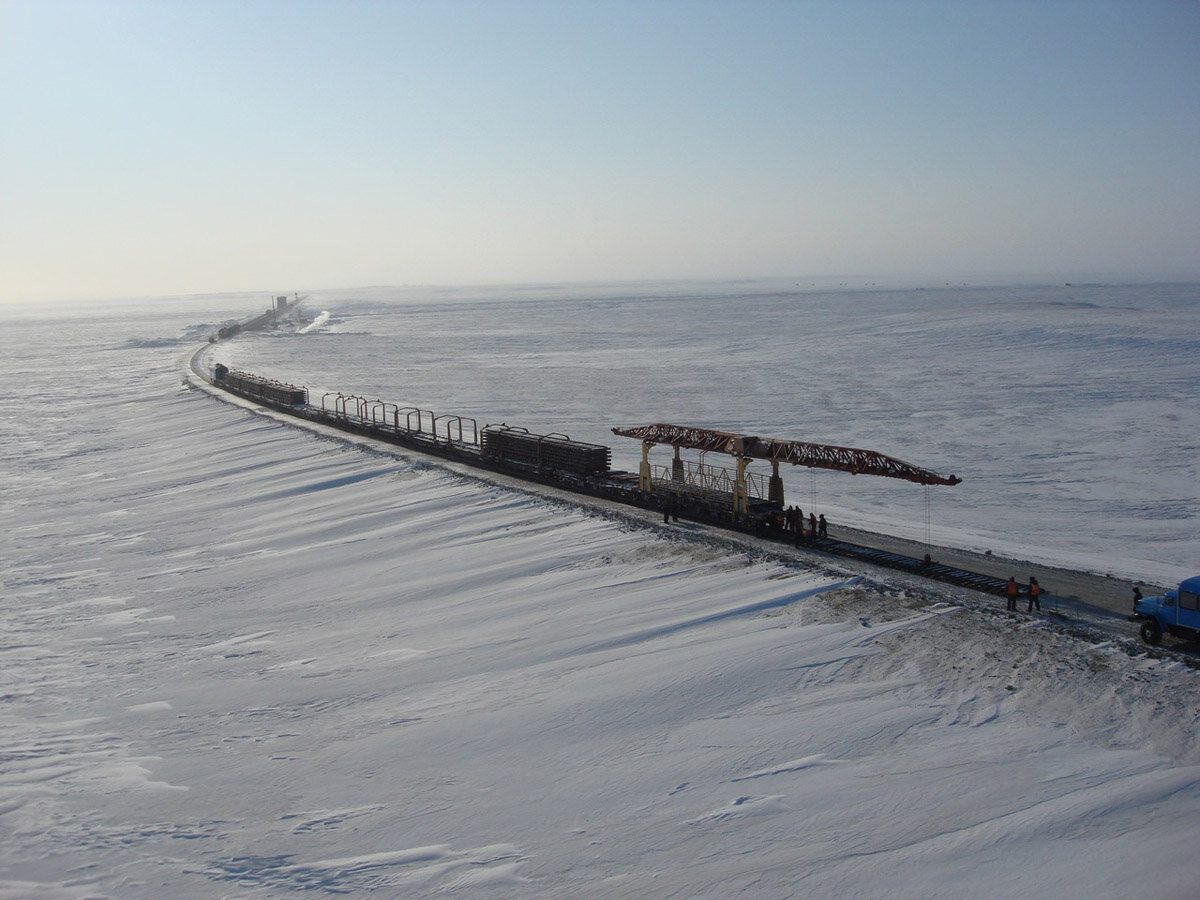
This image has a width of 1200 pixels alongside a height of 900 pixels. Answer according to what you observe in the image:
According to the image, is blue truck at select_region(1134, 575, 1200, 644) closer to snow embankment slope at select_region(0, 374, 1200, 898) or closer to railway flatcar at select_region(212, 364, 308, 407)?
snow embankment slope at select_region(0, 374, 1200, 898)

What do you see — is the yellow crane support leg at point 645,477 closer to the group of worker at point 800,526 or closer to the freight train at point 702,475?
the freight train at point 702,475

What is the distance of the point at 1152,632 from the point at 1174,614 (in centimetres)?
59

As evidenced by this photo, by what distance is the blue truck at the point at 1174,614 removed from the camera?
55.6 feet

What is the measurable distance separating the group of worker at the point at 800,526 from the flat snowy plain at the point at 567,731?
7.22 ft

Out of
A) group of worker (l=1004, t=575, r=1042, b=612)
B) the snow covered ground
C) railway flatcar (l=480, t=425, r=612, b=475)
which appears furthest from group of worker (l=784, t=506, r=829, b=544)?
railway flatcar (l=480, t=425, r=612, b=475)

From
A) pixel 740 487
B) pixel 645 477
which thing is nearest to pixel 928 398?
pixel 645 477

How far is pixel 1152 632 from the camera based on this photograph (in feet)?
57.7

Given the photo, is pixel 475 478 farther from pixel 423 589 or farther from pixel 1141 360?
pixel 1141 360

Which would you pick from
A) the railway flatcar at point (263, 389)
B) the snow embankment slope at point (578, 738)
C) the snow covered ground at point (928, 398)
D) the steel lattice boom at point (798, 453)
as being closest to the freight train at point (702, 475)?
the steel lattice boom at point (798, 453)

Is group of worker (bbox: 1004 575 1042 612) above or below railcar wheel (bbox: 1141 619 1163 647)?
above

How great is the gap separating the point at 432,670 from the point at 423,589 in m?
5.36

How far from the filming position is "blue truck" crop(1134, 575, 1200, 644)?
55.6 ft

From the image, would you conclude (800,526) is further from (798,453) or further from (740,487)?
(740,487)

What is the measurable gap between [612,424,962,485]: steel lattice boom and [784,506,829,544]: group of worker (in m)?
1.43
